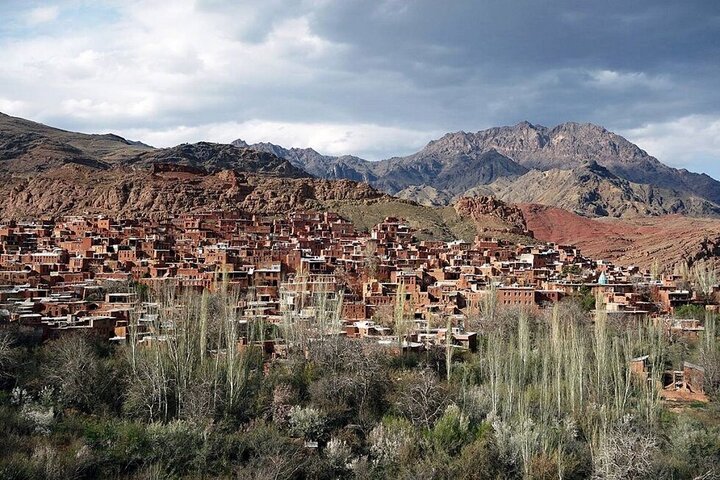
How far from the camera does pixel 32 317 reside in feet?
93.3

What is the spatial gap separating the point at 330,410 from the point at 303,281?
1616 centimetres

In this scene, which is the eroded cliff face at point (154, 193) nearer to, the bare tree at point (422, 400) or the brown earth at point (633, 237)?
the brown earth at point (633, 237)

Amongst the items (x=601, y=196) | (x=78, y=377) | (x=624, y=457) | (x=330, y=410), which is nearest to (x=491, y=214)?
(x=330, y=410)

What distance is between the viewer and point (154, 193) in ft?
260

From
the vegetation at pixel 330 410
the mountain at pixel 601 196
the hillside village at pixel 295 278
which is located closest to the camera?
the vegetation at pixel 330 410

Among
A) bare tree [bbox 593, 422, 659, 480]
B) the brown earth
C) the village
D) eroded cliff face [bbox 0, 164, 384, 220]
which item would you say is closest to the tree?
the village

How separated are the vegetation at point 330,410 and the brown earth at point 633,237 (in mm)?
54218

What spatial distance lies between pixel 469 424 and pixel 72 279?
86.0ft

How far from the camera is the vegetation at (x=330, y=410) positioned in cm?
1944

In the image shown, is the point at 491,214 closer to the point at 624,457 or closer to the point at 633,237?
the point at 633,237

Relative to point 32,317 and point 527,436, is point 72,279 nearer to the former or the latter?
point 32,317

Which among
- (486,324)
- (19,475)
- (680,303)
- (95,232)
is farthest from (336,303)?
(95,232)

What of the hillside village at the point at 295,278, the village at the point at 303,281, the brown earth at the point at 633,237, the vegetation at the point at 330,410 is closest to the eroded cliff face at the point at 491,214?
the brown earth at the point at 633,237

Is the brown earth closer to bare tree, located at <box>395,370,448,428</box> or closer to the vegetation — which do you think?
the vegetation
